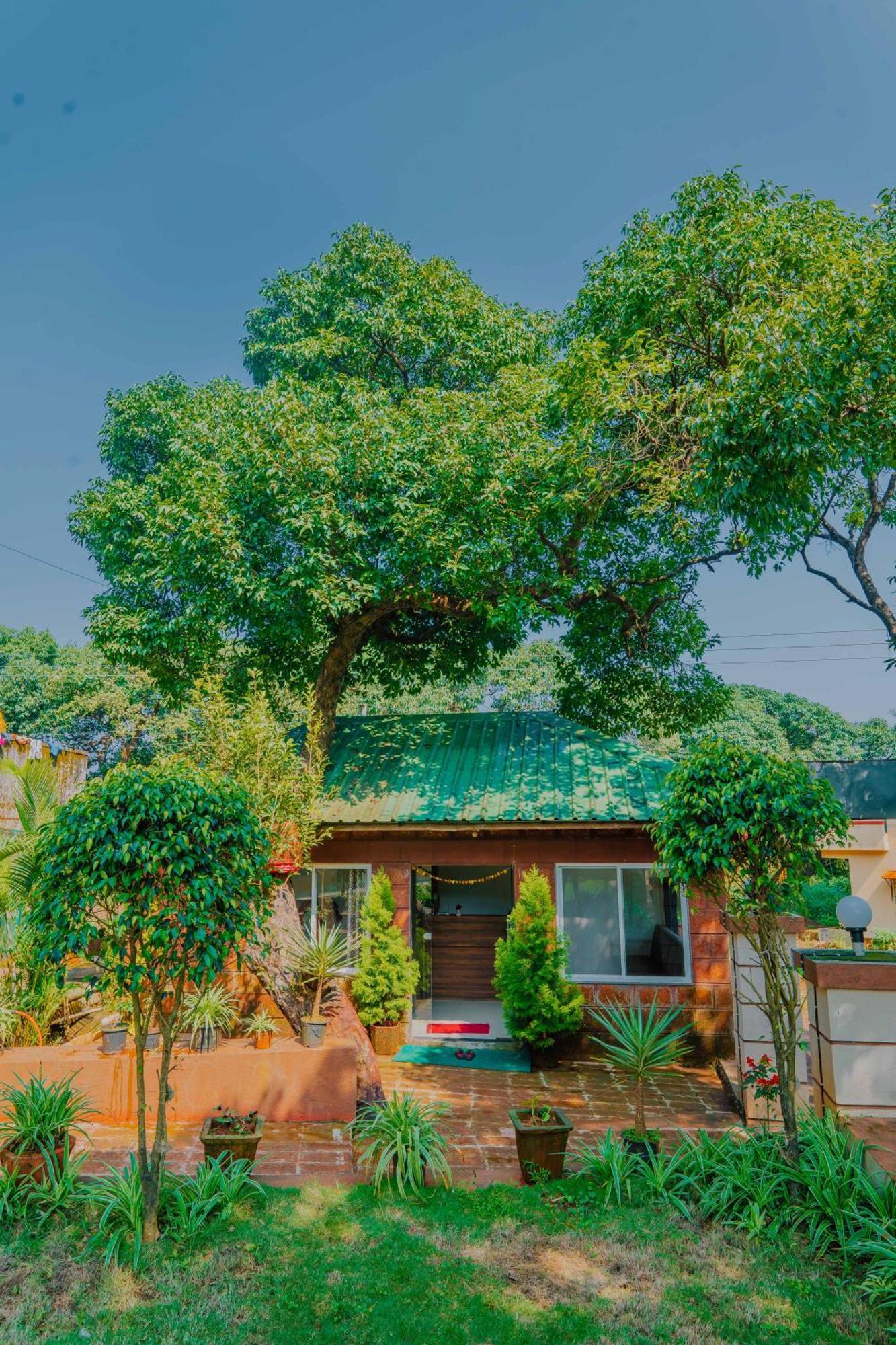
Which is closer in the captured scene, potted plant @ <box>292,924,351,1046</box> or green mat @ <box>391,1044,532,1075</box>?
potted plant @ <box>292,924,351,1046</box>

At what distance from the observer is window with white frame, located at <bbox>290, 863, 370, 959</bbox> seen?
1034 cm

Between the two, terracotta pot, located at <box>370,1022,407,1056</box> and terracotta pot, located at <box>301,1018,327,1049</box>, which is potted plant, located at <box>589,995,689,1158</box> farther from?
terracotta pot, located at <box>370,1022,407,1056</box>

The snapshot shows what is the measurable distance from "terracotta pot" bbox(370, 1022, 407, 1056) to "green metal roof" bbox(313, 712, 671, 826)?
2.52 meters

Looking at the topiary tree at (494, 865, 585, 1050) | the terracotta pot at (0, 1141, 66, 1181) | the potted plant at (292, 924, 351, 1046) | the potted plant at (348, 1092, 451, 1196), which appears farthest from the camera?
the topiary tree at (494, 865, 585, 1050)

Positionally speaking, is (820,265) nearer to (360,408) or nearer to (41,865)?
(360,408)

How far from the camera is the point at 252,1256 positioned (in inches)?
165

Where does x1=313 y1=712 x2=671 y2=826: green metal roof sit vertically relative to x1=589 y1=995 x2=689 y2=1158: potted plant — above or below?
above

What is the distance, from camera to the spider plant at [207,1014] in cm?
713

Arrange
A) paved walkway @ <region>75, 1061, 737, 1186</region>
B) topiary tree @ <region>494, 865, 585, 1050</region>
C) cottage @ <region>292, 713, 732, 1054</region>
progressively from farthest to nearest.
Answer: cottage @ <region>292, 713, 732, 1054</region>
topiary tree @ <region>494, 865, 585, 1050</region>
paved walkway @ <region>75, 1061, 737, 1186</region>

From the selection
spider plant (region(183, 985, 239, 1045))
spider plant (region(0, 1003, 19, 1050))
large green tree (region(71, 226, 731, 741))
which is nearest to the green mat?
spider plant (region(183, 985, 239, 1045))

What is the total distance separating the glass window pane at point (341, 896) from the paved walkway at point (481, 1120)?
6.91ft

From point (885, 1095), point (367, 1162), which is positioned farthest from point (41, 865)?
point (885, 1095)

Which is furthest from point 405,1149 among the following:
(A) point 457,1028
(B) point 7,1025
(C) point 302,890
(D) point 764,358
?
(D) point 764,358

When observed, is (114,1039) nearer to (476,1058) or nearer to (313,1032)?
(313,1032)
